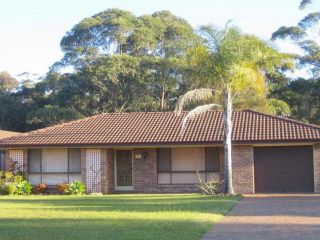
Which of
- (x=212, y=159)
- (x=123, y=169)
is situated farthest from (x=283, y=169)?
(x=123, y=169)

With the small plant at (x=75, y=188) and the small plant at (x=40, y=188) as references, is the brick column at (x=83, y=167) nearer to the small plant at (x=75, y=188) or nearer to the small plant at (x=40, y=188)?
the small plant at (x=75, y=188)

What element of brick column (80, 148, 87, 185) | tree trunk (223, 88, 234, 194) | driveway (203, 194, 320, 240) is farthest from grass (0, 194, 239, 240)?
brick column (80, 148, 87, 185)

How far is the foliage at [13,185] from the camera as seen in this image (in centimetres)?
2859

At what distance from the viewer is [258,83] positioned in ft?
81.9

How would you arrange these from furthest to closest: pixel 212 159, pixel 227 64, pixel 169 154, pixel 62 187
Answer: pixel 169 154, pixel 212 159, pixel 62 187, pixel 227 64

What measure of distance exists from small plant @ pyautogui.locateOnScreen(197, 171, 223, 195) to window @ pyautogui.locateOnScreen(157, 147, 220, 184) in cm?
49

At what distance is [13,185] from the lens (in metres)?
28.5

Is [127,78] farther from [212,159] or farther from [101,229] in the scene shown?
[101,229]

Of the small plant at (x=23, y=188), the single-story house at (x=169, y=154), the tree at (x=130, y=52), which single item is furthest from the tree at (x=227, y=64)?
the tree at (x=130, y=52)

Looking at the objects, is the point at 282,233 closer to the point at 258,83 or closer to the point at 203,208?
the point at 203,208

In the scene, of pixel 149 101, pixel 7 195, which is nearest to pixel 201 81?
pixel 7 195

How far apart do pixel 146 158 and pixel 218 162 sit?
3.47 m

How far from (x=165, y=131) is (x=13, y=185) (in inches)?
299

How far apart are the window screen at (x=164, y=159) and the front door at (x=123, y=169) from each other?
1574 millimetres
